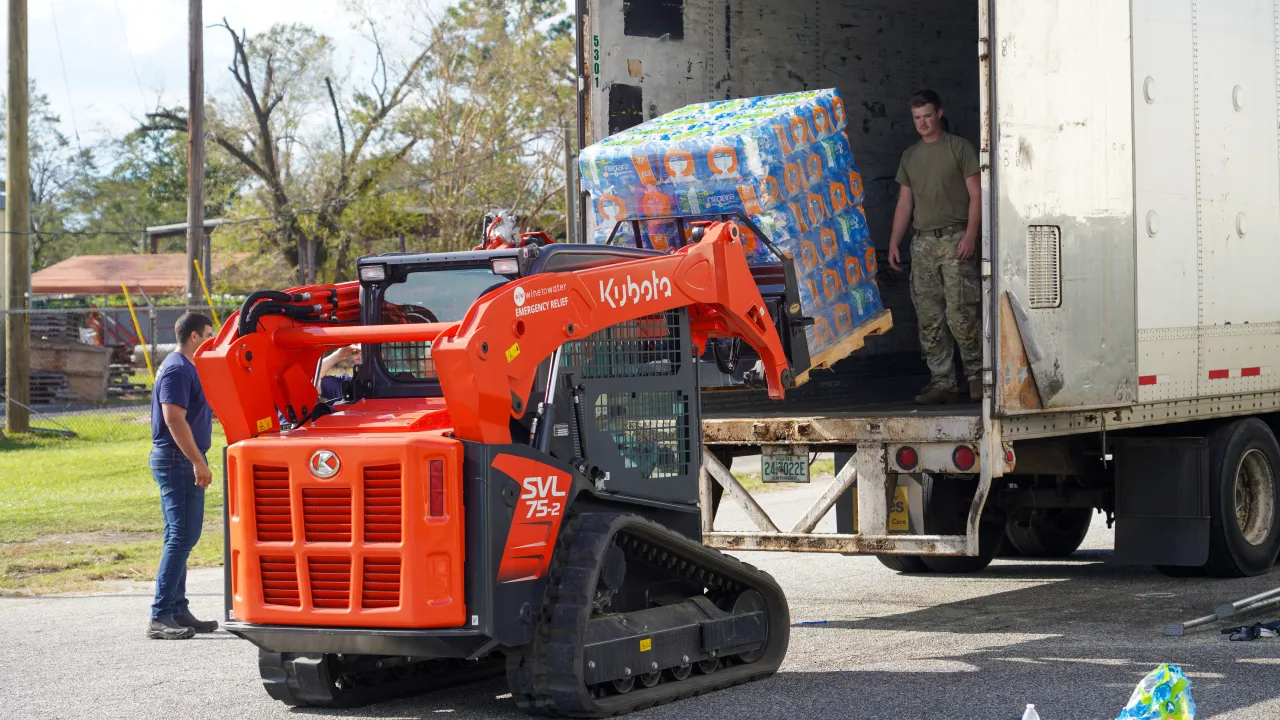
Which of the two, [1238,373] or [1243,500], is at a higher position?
[1238,373]

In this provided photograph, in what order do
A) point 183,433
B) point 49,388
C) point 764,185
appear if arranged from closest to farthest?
point 764,185 < point 183,433 < point 49,388

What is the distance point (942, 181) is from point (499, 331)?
14.8ft

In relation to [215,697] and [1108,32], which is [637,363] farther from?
[1108,32]

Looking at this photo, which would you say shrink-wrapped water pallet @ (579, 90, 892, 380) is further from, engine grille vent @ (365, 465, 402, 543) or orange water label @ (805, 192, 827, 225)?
engine grille vent @ (365, 465, 402, 543)

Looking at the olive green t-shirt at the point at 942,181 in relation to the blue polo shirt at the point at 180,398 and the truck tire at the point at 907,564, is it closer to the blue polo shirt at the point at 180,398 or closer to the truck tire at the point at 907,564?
the truck tire at the point at 907,564

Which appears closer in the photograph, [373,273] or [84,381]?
[373,273]

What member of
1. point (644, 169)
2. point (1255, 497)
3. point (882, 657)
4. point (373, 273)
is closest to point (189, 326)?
point (373, 273)

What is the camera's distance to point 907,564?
11211mm

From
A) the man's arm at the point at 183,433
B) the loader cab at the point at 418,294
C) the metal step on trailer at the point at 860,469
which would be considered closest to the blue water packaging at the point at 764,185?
the metal step on trailer at the point at 860,469

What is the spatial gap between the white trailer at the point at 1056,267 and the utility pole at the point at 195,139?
13.2m

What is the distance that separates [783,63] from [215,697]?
233 inches

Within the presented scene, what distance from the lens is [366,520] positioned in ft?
20.0

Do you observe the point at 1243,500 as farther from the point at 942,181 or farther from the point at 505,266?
the point at 505,266

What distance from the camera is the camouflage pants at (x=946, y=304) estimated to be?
9383 millimetres
